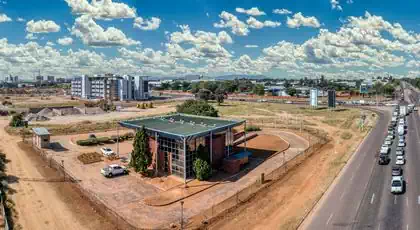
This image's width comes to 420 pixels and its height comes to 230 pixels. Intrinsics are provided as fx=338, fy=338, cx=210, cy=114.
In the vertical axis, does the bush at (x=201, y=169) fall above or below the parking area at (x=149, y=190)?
above

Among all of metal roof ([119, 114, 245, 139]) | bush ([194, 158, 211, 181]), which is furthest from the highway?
metal roof ([119, 114, 245, 139])

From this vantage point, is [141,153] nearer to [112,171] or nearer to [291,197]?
[112,171]

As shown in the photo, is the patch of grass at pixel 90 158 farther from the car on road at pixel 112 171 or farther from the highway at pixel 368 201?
the highway at pixel 368 201

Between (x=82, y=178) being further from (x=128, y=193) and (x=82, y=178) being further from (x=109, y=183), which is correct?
(x=128, y=193)

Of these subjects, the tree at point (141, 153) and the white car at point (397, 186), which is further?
the tree at point (141, 153)

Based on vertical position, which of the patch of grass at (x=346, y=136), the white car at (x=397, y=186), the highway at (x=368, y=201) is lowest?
the highway at (x=368, y=201)

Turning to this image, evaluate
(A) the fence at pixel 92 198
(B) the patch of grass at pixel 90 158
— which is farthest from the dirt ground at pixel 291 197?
(B) the patch of grass at pixel 90 158
